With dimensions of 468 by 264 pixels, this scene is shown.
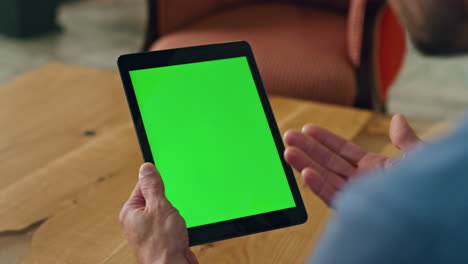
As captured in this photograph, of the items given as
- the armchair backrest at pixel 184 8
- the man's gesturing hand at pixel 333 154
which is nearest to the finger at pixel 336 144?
the man's gesturing hand at pixel 333 154

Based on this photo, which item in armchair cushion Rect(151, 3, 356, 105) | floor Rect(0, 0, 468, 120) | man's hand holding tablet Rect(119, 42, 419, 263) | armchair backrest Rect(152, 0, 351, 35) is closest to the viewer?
man's hand holding tablet Rect(119, 42, 419, 263)

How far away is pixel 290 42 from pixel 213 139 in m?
0.89

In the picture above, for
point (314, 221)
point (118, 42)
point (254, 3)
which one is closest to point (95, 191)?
point (314, 221)

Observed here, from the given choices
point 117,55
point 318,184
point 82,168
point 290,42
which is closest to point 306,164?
point 318,184

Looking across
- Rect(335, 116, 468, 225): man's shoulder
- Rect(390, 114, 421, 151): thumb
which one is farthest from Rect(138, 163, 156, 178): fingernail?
Rect(335, 116, 468, 225): man's shoulder

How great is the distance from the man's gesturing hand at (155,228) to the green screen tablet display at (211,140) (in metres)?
0.08

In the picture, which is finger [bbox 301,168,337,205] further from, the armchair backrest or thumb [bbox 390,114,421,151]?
the armchair backrest

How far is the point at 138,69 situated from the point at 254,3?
1.24 meters

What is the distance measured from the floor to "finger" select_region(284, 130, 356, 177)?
63.5 inches

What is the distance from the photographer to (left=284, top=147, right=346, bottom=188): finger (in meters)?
0.74

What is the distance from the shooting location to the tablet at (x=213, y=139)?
0.74 m

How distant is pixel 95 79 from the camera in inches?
52.5

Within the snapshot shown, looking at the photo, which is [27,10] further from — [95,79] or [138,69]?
[138,69]

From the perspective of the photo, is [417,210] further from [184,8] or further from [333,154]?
[184,8]
